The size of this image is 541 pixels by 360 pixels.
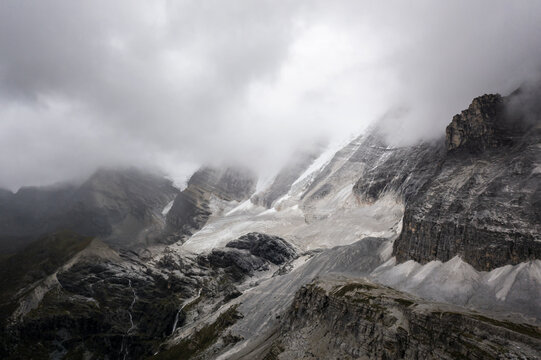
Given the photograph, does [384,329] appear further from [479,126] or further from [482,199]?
[479,126]

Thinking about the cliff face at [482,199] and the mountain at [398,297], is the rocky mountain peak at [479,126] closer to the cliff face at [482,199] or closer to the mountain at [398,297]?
the cliff face at [482,199]

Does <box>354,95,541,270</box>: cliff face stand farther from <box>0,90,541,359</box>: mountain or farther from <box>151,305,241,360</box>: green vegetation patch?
<box>151,305,241,360</box>: green vegetation patch

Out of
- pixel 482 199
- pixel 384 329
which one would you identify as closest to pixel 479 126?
pixel 482 199

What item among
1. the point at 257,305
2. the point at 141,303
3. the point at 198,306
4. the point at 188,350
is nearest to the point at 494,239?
the point at 257,305

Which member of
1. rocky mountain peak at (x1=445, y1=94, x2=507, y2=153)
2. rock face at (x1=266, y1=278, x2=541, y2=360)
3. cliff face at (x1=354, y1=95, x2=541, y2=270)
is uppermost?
rocky mountain peak at (x1=445, y1=94, x2=507, y2=153)

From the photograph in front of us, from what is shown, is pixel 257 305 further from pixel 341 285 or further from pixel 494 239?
pixel 494 239

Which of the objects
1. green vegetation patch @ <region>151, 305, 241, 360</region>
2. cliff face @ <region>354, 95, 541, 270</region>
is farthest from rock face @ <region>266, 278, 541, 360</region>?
green vegetation patch @ <region>151, 305, 241, 360</region>
